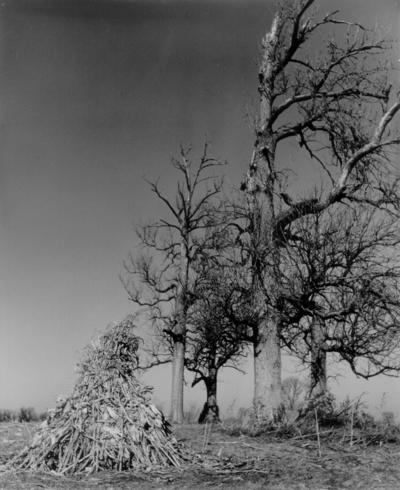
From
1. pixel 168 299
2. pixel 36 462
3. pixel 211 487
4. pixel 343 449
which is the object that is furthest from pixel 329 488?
pixel 168 299

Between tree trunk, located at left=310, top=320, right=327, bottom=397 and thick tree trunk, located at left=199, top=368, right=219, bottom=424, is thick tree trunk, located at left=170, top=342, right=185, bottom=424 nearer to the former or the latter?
thick tree trunk, located at left=199, top=368, right=219, bottom=424

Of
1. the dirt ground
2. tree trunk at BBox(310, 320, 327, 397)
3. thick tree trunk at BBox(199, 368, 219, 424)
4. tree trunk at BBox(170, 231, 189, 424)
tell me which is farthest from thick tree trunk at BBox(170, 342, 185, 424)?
the dirt ground

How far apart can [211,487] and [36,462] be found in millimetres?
1671

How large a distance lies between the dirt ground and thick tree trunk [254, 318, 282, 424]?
3066 mm

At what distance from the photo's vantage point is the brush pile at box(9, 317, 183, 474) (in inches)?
191

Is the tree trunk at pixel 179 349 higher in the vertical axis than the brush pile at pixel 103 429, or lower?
higher

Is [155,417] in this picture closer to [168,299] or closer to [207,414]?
[168,299]

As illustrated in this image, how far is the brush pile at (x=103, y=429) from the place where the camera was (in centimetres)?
486

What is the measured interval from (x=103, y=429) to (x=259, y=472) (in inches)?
60.1

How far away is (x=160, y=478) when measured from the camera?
182 inches

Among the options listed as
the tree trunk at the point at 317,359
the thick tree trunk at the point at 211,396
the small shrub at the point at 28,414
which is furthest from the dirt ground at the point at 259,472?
the thick tree trunk at the point at 211,396

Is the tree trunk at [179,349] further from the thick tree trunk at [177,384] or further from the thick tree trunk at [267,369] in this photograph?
the thick tree trunk at [267,369]

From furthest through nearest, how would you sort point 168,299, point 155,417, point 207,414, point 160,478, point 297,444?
1. point 207,414
2. point 168,299
3. point 297,444
4. point 155,417
5. point 160,478

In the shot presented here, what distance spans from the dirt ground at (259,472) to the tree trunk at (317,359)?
370 centimetres
